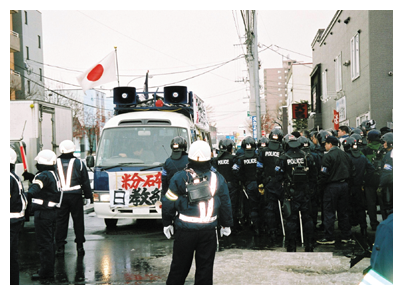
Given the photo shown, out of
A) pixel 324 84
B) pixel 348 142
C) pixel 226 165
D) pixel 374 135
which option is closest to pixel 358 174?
pixel 348 142

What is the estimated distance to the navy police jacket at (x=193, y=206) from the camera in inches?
180

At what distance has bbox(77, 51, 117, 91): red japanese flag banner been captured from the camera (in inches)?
460

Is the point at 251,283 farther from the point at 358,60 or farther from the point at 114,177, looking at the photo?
the point at 358,60

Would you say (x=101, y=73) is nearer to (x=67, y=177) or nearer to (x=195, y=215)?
(x=67, y=177)

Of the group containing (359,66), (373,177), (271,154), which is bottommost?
(373,177)

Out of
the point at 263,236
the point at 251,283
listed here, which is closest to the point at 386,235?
the point at 251,283

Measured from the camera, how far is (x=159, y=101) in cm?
1045

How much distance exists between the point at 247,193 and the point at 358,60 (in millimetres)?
10090

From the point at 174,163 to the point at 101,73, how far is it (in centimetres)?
541

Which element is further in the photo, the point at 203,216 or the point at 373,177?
the point at 373,177

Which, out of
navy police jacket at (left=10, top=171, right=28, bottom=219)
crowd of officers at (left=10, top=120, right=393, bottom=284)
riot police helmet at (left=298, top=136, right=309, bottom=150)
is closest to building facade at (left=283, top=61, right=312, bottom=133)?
crowd of officers at (left=10, top=120, right=393, bottom=284)

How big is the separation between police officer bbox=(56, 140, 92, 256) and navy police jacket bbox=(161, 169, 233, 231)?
299 cm

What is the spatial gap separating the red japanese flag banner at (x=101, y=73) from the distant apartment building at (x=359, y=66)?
8603mm
